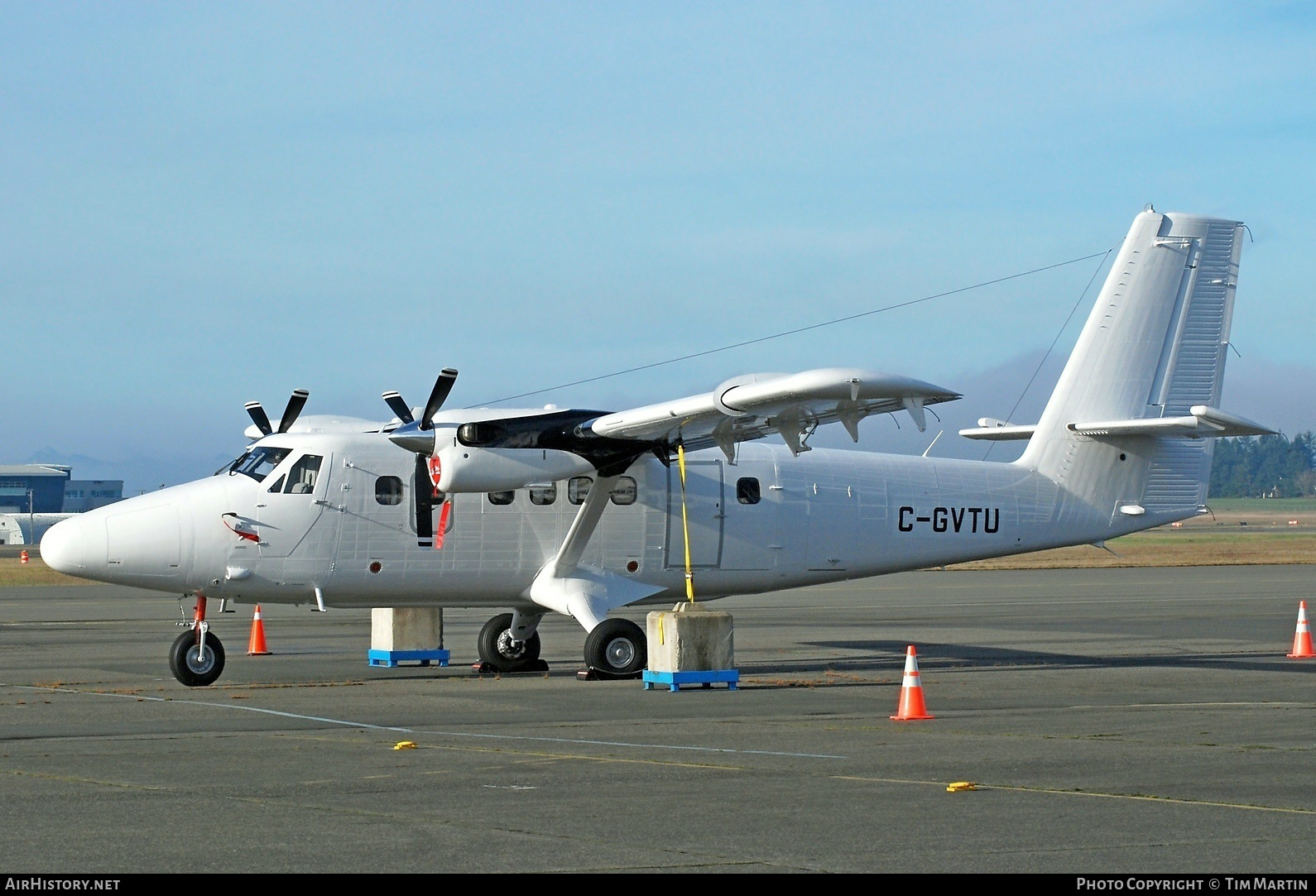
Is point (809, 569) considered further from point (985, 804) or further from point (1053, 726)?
point (985, 804)

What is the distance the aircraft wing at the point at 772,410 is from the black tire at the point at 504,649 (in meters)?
3.61

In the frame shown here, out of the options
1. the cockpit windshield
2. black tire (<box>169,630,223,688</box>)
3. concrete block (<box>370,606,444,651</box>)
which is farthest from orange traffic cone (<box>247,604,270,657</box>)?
black tire (<box>169,630,223,688</box>)

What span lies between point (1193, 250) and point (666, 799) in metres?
16.3

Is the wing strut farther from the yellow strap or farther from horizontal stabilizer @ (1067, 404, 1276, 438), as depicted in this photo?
horizontal stabilizer @ (1067, 404, 1276, 438)

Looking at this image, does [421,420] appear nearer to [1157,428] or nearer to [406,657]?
[406,657]

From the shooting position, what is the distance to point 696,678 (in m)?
18.3

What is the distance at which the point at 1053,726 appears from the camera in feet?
47.5

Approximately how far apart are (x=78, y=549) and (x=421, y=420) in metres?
4.25

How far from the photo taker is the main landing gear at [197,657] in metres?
18.4

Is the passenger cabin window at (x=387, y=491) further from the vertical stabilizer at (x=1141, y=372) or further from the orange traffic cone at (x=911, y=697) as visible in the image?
the vertical stabilizer at (x=1141, y=372)

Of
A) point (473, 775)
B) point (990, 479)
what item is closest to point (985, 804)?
point (473, 775)

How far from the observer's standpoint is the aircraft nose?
18.3m

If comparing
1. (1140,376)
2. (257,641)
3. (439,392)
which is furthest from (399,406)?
(1140,376)

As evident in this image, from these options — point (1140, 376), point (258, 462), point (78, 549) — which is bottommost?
point (78, 549)
